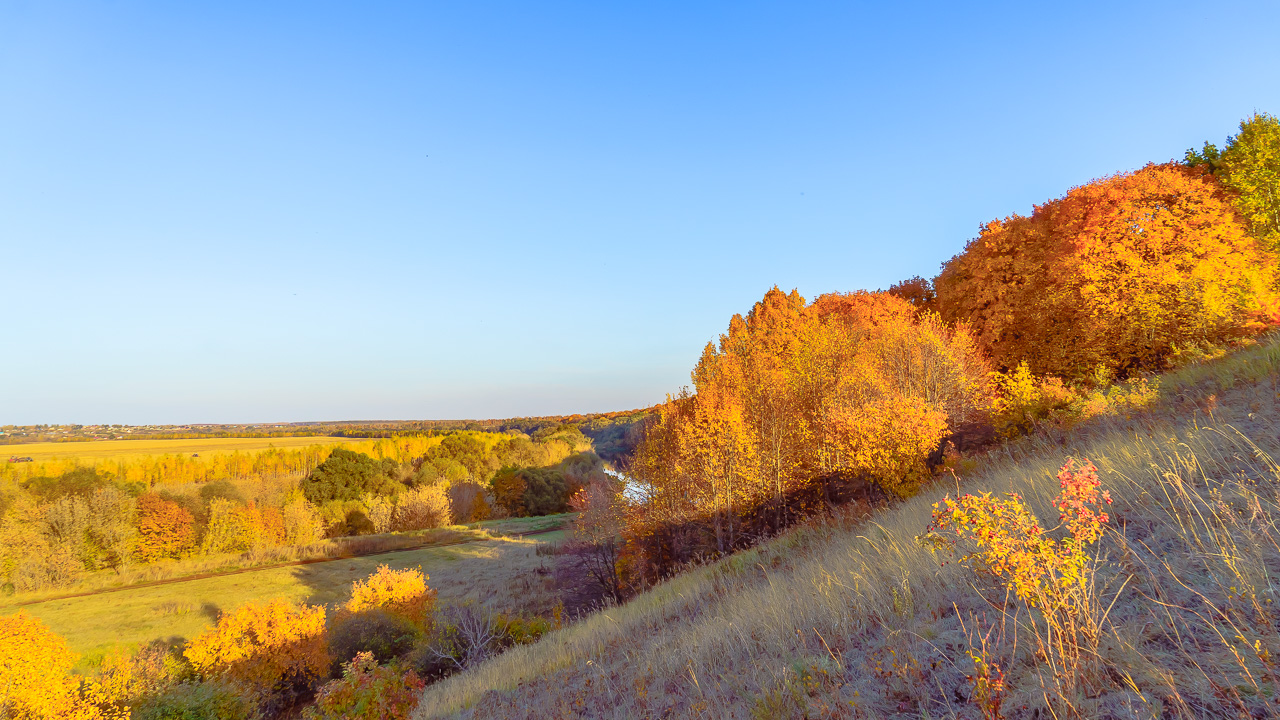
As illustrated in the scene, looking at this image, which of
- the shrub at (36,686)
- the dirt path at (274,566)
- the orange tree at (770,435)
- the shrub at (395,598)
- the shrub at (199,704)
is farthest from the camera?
the dirt path at (274,566)

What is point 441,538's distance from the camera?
5719cm

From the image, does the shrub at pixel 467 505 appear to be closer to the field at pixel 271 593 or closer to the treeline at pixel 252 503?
the treeline at pixel 252 503

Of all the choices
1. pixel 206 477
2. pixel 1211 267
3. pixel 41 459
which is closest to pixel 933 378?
pixel 1211 267

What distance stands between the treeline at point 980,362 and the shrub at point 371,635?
12.3m

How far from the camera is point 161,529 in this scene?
5256 cm

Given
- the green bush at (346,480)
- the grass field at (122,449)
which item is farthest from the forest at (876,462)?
the grass field at (122,449)

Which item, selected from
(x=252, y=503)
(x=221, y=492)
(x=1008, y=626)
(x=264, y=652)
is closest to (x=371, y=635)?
(x=264, y=652)

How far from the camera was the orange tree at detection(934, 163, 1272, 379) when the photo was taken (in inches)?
858

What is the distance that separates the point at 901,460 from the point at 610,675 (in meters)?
13.6

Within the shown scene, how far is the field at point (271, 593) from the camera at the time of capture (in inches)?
A: 1223

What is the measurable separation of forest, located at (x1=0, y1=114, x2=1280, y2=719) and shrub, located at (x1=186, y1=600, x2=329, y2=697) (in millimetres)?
99

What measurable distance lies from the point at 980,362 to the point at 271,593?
54552 mm

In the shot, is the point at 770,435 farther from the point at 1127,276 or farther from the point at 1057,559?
the point at 1057,559

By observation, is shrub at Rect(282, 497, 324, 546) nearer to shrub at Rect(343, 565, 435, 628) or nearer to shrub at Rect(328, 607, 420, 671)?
shrub at Rect(343, 565, 435, 628)
